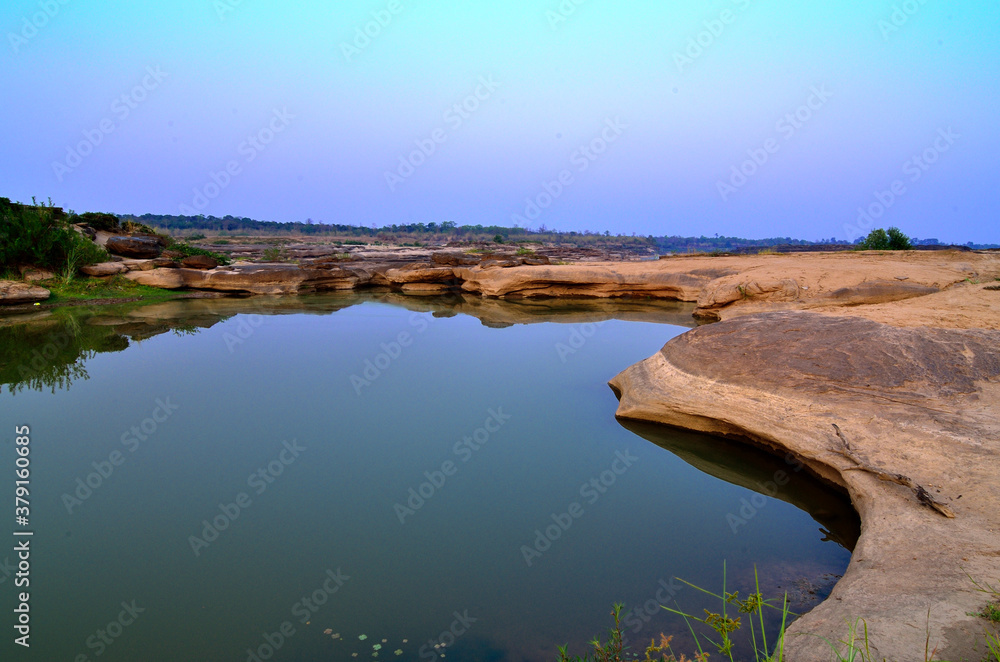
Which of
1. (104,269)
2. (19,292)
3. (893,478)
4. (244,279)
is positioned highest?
(244,279)

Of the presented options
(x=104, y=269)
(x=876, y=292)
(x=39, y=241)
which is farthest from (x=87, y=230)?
(x=876, y=292)

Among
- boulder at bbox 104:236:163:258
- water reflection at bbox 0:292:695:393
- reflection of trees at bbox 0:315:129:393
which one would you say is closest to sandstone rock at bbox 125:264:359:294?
water reflection at bbox 0:292:695:393

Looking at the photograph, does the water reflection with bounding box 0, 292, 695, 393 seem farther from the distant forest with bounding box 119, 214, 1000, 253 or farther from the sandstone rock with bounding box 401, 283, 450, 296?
the distant forest with bounding box 119, 214, 1000, 253

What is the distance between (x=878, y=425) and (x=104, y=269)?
1756 centimetres

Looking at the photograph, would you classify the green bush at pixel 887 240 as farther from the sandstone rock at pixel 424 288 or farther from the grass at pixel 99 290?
the grass at pixel 99 290

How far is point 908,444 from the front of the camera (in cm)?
389

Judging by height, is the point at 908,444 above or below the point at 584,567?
above

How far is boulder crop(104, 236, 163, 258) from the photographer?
660 inches

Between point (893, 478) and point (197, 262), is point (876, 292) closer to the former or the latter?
point (893, 478)

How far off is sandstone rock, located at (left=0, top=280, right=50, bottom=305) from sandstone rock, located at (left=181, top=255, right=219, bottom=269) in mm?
4167

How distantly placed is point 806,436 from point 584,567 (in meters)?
2.24

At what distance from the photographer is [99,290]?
46.5 ft

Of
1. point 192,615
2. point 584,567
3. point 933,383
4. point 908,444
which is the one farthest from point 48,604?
point 933,383

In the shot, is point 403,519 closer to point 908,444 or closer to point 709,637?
point 709,637
